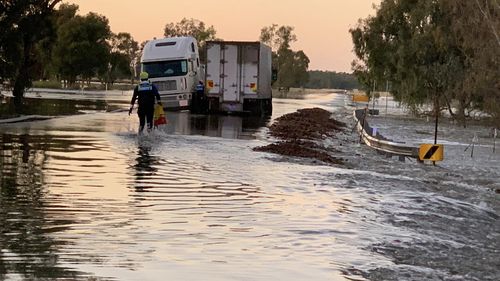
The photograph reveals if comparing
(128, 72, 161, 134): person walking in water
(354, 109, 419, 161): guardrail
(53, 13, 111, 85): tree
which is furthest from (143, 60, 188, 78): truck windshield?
(53, 13, 111, 85): tree

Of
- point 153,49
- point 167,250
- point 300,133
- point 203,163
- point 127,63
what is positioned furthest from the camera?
point 127,63

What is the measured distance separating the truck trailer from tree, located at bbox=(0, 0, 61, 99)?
29.8ft

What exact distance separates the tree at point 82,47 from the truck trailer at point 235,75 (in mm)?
57185

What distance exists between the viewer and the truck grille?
39969mm

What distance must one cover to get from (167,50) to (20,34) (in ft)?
30.8

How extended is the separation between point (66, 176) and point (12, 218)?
3.76 metres

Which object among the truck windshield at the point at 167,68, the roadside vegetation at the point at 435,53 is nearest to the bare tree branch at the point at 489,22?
the roadside vegetation at the point at 435,53

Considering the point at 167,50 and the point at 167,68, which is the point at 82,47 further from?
the point at 167,68

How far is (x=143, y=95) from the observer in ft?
72.6

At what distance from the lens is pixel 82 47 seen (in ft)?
308

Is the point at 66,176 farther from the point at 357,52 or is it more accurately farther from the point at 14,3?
the point at 357,52

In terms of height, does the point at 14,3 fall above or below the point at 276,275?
above

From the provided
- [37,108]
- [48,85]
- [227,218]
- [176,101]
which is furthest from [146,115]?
[48,85]

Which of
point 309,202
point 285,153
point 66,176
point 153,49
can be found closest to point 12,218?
point 66,176
